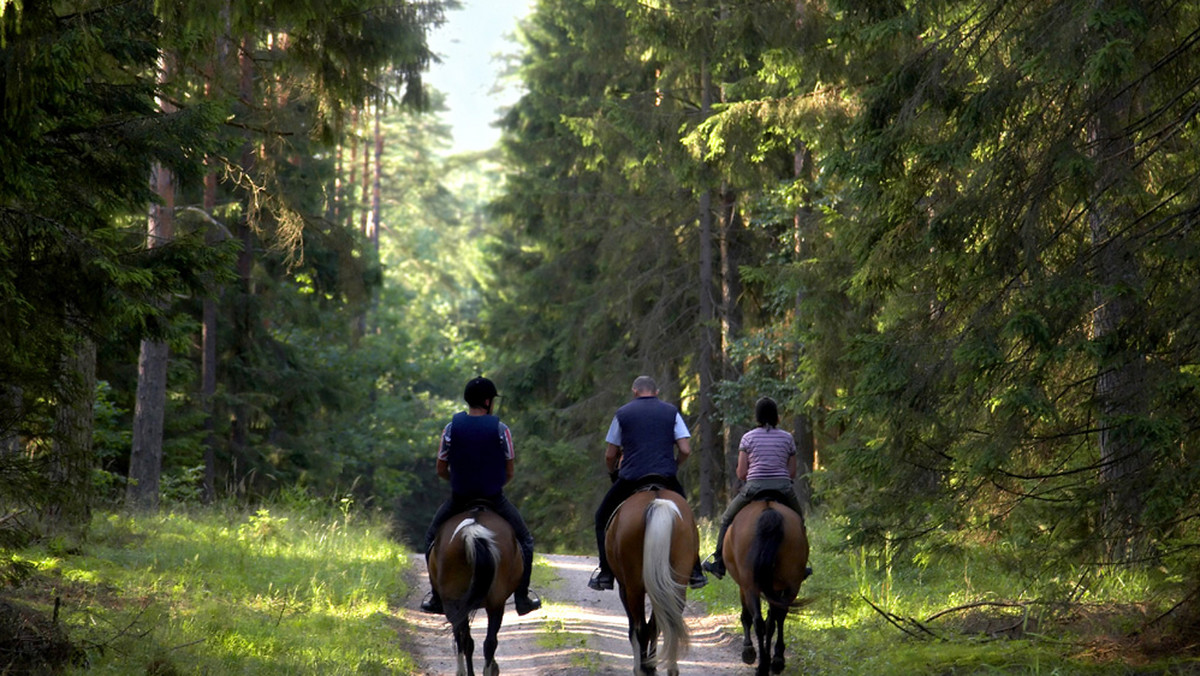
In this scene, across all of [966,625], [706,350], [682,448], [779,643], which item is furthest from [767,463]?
[706,350]

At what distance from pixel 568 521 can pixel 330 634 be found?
22627 mm

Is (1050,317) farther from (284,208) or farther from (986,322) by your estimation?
(284,208)

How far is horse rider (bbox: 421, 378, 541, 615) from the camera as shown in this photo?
27.8ft

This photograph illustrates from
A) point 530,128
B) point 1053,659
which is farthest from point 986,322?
point 530,128

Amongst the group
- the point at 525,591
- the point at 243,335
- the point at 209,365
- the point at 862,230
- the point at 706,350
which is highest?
the point at 243,335

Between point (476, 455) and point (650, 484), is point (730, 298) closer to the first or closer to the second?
point (650, 484)

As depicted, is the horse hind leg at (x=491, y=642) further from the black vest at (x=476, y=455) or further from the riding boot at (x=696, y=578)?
the riding boot at (x=696, y=578)

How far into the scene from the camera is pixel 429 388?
2205 inches

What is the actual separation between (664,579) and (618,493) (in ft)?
3.59

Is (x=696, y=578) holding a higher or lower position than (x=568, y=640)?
higher

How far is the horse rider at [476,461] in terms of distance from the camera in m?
8.48

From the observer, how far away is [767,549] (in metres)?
8.60

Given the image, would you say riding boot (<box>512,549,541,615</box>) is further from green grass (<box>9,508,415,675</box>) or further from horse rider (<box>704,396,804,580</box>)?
horse rider (<box>704,396,804,580</box>)

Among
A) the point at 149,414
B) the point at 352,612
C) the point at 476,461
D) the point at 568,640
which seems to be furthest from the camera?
the point at 149,414
